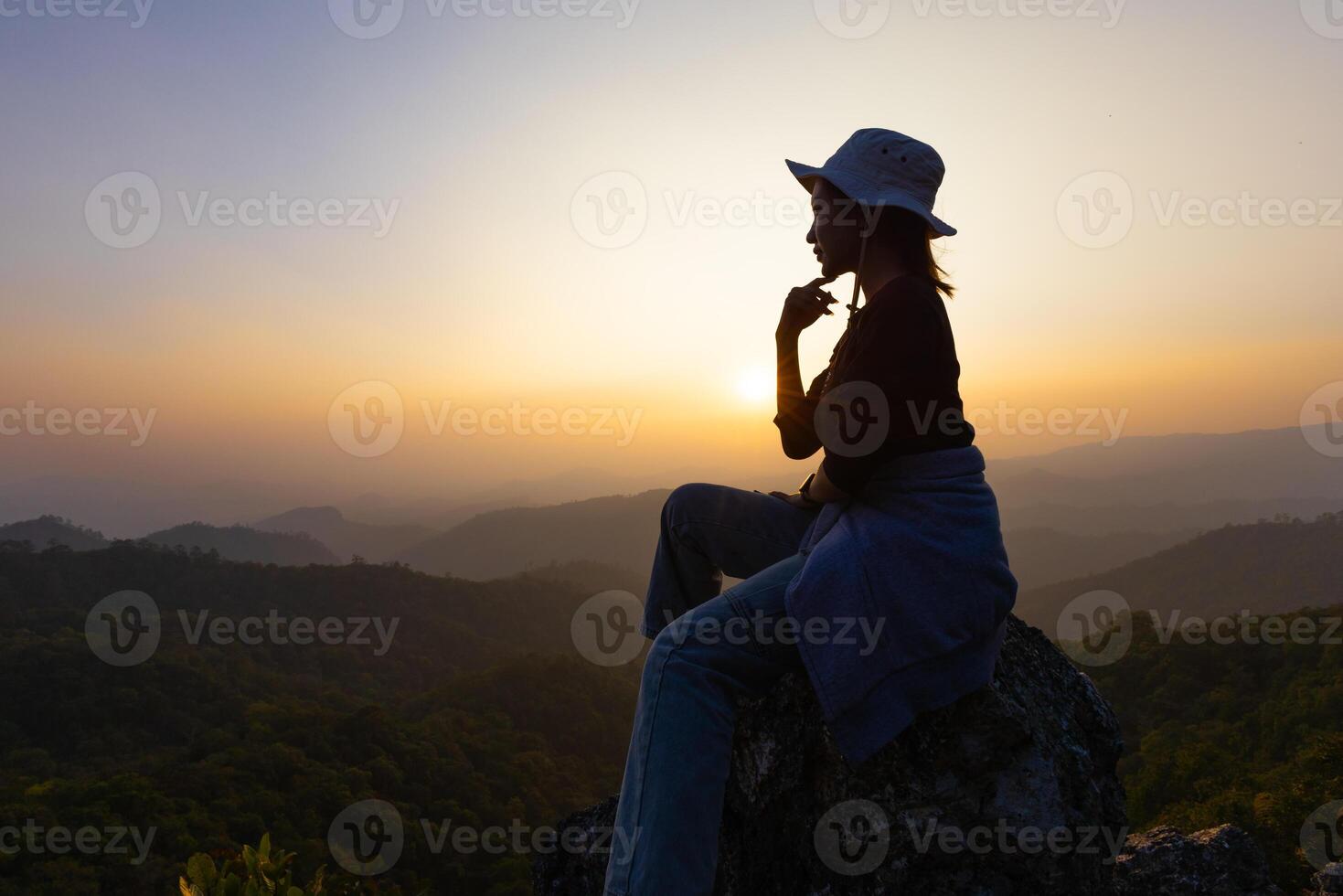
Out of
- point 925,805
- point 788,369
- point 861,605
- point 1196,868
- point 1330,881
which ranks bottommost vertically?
point 1330,881

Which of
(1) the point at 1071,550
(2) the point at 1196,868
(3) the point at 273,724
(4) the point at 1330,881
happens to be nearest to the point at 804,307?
(2) the point at 1196,868

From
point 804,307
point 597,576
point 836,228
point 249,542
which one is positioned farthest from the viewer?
point 249,542

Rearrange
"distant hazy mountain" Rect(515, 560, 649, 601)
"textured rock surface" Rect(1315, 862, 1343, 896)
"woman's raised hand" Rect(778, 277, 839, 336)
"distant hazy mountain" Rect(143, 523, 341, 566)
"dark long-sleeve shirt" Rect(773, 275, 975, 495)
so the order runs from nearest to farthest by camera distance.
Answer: "dark long-sleeve shirt" Rect(773, 275, 975, 495)
"woman's raised hand" Rect(778, 277, 839, 336)
"textured rock surface" Rect(1315, 862, 1343, 896)
"distant hazy mountain" Rect(515, 560, 649, 601)
"distant hazy mountain" Rect(143, 523, 341, 566)

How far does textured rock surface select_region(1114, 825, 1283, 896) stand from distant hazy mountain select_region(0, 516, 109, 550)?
15242 cm

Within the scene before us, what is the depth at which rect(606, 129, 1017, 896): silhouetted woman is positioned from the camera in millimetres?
2396

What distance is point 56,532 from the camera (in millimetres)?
137875

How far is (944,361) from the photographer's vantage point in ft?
8.39

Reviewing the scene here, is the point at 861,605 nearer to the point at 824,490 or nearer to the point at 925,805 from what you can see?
the point at 824,490

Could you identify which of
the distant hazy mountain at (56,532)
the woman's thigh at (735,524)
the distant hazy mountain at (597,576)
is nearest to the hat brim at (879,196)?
the woman's thigh at (735,524)

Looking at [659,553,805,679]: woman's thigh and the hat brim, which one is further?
the hat brim

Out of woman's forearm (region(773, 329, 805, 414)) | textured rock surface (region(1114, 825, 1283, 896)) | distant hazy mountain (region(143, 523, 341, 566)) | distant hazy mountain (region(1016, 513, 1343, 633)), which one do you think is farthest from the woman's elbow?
distant hazy mountain (region(143, 523, 341, 566))

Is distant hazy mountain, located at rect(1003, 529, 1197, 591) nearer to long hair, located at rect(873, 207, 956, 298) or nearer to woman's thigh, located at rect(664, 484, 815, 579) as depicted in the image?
woman's thigh, located at rect(664, 484, 815, 579)

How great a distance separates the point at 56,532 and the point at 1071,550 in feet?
649

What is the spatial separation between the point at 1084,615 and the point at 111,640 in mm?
98707
